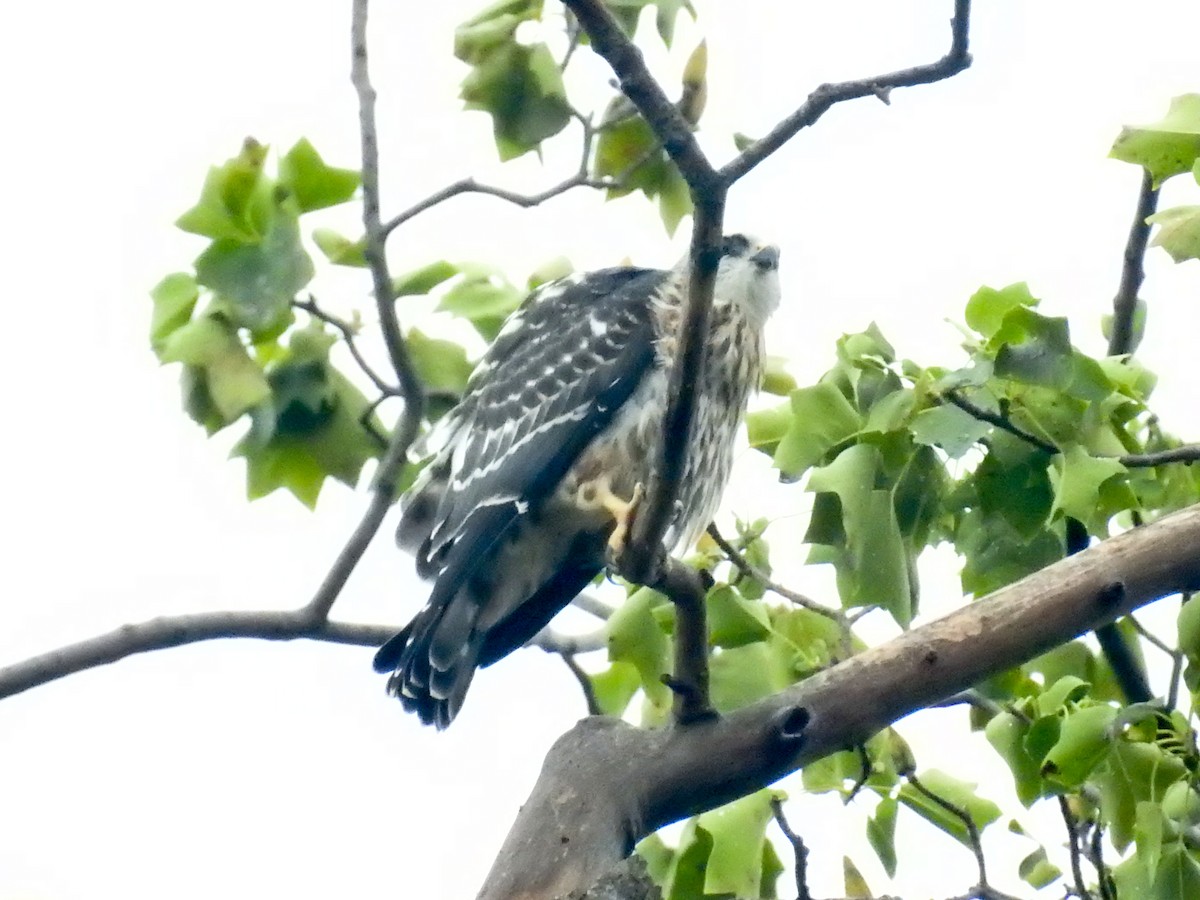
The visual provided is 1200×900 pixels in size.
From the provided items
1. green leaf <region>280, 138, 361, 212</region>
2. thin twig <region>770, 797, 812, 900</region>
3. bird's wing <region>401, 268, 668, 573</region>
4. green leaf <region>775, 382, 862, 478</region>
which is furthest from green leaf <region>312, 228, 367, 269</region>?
thin twig <region>770, 797, 812, 900</region>

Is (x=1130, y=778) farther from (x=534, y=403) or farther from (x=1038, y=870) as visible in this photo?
(x=534, y=403)

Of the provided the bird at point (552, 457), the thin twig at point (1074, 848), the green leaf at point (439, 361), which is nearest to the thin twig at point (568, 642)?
the bird at point (552, 457)

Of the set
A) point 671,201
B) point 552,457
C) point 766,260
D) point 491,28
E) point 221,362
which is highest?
point 766,260

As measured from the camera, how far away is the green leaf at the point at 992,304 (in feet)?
10.0

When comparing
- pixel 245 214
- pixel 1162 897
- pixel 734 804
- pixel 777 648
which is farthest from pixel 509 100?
pixel 1162 897

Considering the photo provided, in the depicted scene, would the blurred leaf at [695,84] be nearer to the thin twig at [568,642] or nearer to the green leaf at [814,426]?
the green leaf at [814,426]

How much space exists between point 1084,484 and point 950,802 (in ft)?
2.39

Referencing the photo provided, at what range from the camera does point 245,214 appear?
350 centimetres

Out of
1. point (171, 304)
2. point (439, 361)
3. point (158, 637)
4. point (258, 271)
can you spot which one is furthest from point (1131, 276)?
point (158, 637)

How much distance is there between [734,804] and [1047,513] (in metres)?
0.84

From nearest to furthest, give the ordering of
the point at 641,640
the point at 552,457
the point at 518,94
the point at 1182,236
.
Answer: the point at 1182,236, the point at 641,640, the point at 518,94, the point at 552,457

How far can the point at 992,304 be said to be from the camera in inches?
121

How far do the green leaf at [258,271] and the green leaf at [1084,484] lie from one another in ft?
5.34

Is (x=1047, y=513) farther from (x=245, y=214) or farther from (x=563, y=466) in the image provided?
(x=245, y=214)
